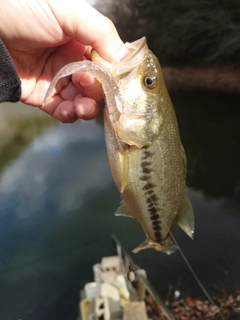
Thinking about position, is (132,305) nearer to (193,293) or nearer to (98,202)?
(193,293)

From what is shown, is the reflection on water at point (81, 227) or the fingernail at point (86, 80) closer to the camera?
the fingernail at point (86, 80)

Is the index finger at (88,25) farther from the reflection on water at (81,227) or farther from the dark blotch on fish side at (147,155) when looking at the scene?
the reflection on water at (81,227)

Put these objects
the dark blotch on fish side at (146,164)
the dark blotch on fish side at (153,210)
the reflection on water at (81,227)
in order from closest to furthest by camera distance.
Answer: the dark blotch on fish side at (146,164), the dark blotch on fish side at (153,210), the reflection on water at (81,227)

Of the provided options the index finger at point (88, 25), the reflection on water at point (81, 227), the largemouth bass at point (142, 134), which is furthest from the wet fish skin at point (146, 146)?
the reflection on water at point (81, 227)

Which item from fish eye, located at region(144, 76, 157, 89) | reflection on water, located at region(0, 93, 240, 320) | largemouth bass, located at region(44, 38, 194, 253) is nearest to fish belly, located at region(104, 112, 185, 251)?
largemouth bass, located at region(44, 38, 194, 253)

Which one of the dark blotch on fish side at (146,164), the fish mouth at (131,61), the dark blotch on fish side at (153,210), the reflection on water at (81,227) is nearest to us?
the fish mouth at (131,61)

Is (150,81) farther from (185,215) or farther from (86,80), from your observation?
(185,215)

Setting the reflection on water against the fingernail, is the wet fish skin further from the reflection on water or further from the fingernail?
the reflection on water
